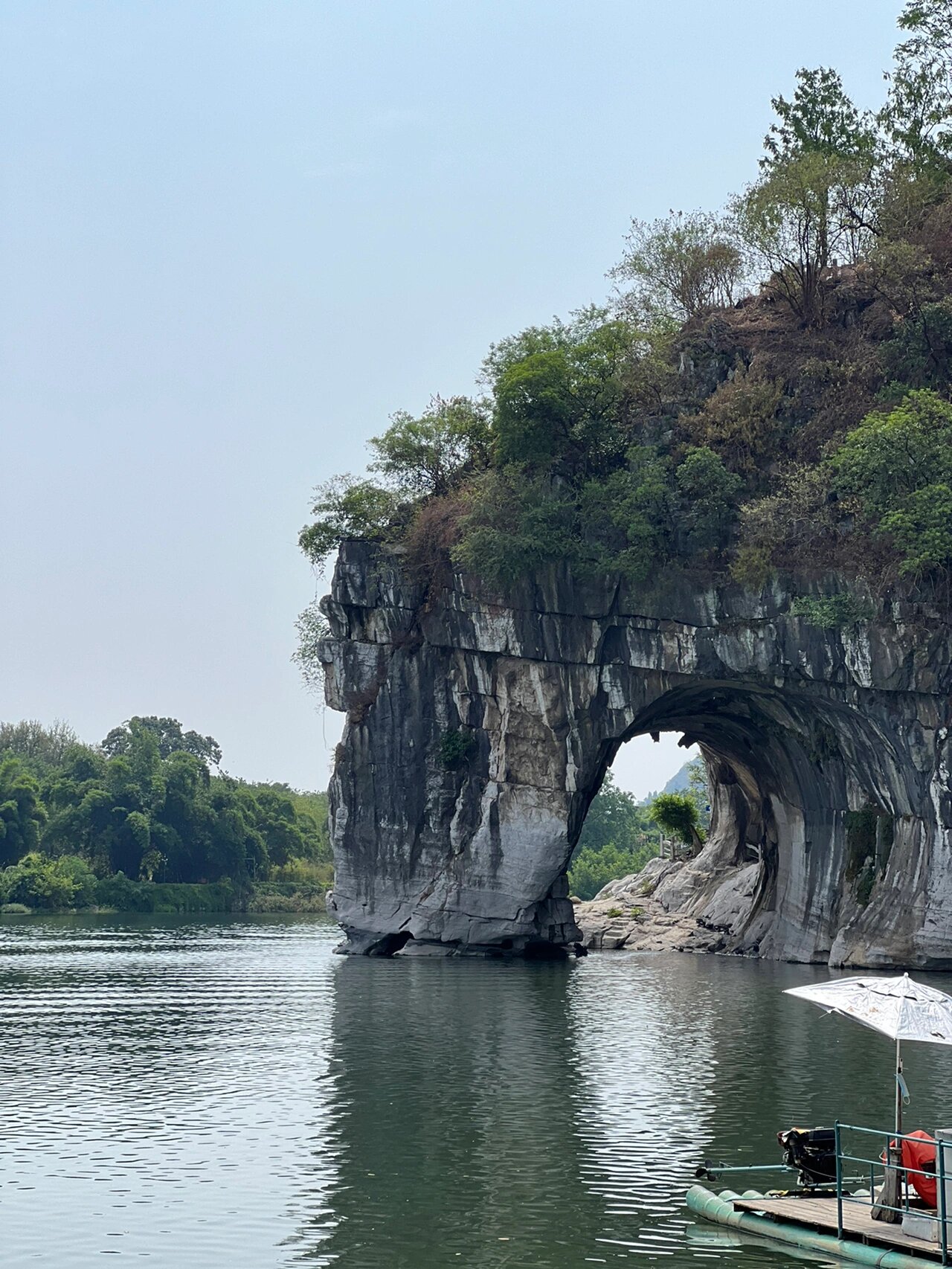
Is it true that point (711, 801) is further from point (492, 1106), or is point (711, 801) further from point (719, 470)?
point (492, 1106)

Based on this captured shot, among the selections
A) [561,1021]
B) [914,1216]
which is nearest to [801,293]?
[561,1021]

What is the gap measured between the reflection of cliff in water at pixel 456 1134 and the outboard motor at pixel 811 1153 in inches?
87.5

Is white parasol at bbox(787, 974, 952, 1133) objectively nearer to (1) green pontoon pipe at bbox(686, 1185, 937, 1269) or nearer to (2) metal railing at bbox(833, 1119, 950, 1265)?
(2) metal railing at bbox(833, 1119, 950, 1265)

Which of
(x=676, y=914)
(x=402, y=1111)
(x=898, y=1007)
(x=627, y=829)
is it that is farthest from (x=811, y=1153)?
(x=627, y=829)

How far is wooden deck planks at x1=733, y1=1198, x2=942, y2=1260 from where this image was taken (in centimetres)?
1417

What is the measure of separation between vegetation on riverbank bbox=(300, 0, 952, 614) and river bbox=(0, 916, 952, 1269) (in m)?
14.1

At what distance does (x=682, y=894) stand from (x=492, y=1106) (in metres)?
45.0

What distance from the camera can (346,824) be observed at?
2138 inches

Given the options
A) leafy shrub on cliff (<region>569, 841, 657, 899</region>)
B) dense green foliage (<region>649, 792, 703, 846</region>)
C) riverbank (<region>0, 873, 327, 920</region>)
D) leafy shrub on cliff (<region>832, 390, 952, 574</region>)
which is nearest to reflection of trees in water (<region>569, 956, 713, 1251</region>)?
leafy shrub on cliff (<region>832, 390, 952, 574</region>)

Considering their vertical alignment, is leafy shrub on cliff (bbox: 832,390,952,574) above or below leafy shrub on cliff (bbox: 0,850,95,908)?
above

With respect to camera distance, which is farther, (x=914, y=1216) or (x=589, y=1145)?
(x=589, y=1145)

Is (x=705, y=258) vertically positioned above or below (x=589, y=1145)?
above

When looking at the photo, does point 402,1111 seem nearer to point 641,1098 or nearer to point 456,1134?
point 456,1134

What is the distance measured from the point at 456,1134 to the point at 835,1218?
6.56m
